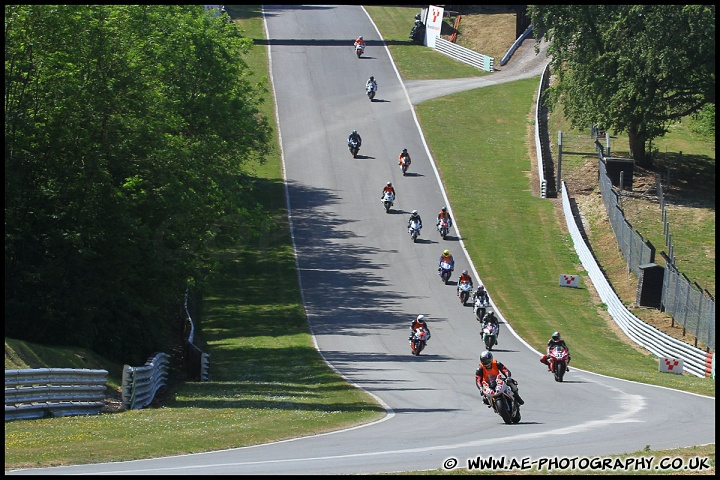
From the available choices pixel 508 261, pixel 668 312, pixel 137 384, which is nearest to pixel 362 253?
pixel 508 261

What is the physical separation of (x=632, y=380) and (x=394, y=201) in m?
29.6

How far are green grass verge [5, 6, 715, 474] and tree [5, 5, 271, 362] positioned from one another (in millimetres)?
2164

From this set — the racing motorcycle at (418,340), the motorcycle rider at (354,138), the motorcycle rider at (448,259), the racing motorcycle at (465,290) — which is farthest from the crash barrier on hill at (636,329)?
the motorcycle rider at (354,138)

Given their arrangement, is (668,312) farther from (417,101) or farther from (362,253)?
(417,101)

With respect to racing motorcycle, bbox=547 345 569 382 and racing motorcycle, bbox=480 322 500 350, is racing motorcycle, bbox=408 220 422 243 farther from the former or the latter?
racing motorcycle, bbox=547 345 569 382

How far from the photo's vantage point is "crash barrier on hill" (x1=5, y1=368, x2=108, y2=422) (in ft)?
63.9

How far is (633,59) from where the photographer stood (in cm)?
5475

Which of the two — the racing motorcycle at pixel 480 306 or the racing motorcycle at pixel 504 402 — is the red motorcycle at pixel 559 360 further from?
the racing motorcycle at pixel 480 306

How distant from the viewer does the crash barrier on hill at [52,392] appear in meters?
19.5

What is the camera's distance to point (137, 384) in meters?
23.5

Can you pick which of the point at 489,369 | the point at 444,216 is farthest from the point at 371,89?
the point at 489,369

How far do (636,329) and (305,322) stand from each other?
1183 centimetres

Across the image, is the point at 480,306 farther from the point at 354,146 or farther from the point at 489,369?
the point at 354,146

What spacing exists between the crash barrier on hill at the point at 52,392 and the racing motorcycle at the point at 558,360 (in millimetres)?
11100
